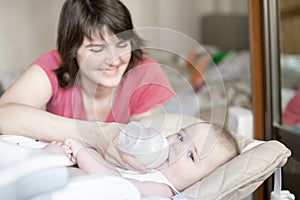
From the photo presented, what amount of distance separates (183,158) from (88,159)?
18 centimetres

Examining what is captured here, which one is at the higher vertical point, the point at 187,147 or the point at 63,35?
the point at 63,35

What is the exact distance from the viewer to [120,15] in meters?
0.98

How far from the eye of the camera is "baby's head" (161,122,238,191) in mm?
861

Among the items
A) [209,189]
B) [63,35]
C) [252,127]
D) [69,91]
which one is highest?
[63,35]

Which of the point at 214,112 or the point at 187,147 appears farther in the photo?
the point at 214,112

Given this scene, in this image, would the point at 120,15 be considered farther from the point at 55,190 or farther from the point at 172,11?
the point at 172,11

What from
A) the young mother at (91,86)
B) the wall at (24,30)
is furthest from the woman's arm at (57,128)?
the wall at (24,30)

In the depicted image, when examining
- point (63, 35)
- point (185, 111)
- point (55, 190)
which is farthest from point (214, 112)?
point (55, 190)

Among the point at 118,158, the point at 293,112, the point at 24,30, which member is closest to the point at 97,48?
the point at 118,158

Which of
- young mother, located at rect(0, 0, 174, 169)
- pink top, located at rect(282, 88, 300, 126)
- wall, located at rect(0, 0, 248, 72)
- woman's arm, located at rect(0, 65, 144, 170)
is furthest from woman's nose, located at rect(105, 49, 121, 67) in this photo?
wall, located at rect(0, 0, 248, 72)

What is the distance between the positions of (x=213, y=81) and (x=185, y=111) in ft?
0.68

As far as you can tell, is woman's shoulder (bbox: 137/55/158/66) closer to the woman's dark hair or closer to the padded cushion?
the woman's dark hair

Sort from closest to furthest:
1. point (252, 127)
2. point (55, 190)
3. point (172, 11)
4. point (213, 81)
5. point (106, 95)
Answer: point (55, 190) < point (106, 95) < point (213, 81) < point (252, 127) < point (172, 11)

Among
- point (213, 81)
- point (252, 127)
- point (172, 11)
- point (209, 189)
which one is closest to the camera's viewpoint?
point (209, 189)
